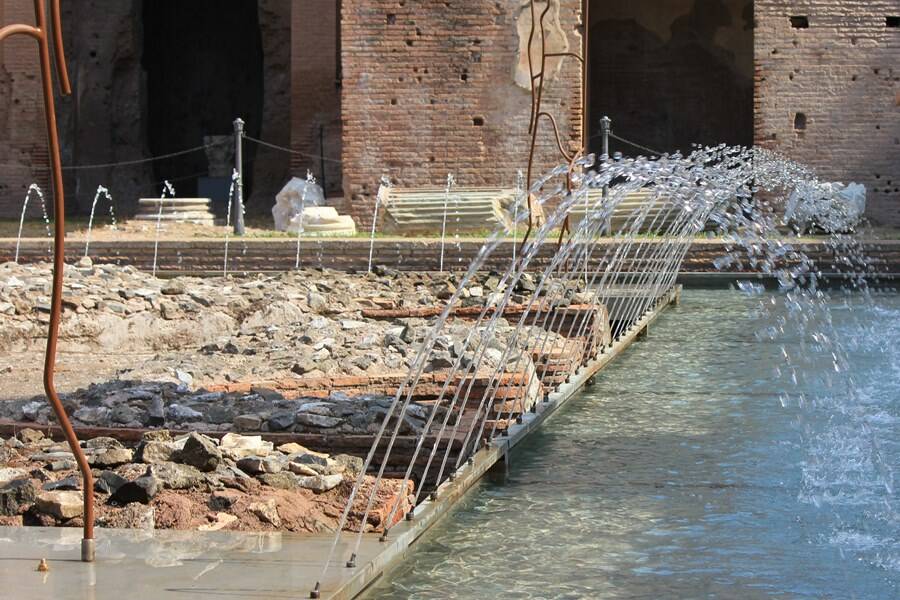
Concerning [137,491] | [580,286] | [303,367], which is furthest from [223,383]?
[580,286]

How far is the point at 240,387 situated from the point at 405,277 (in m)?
4.63

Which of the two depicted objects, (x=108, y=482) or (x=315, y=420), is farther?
(x=315, y=420)

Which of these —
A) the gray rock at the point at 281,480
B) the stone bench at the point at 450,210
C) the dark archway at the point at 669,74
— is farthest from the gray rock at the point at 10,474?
the dark archway at the point at 669,74

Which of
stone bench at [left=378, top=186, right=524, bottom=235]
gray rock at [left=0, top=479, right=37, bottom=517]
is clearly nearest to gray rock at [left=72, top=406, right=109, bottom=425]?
gray rock at [left=0, top=479, right=37, bottom=517]

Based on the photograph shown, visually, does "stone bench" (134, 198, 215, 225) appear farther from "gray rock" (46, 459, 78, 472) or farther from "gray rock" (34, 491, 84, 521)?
"gray rock" (34, 491, 84, 521)

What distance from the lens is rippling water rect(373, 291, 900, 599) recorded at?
3.97m

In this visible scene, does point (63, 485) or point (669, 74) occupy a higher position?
point (669, 74)

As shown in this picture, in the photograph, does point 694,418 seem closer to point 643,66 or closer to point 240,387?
point 240,387

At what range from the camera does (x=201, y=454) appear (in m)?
4.64

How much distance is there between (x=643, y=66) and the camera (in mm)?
19109

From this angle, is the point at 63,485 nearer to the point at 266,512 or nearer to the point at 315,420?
the point at 266,512

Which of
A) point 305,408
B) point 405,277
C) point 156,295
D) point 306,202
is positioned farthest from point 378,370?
point 306,202

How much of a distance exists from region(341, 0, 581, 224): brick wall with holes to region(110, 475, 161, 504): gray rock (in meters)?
10.8

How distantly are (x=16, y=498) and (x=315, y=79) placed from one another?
12901 mm
